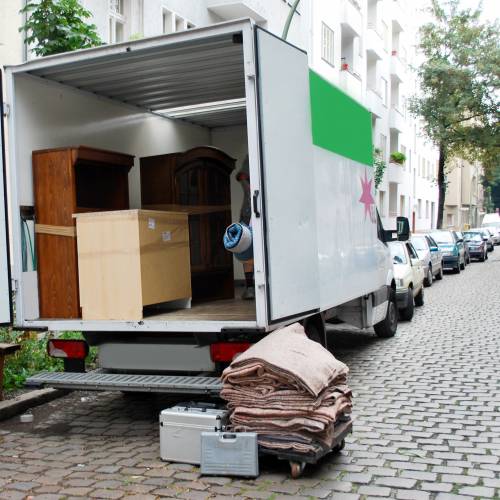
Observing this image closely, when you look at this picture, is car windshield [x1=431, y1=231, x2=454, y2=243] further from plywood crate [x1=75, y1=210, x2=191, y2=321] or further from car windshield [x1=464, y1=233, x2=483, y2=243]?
plywood crate [x1=75, y1=210, x2=191, y2=321]

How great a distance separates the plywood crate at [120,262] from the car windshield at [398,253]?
27.9 ft

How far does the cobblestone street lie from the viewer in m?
4.74

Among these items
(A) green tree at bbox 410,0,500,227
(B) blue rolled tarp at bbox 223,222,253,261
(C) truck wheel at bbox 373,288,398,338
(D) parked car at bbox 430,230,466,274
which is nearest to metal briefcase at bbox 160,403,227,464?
(B) blue rolled tarp at bbox 223,222,253,261

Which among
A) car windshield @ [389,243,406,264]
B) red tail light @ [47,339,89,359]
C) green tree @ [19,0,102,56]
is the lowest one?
red tail light @ [47,339,89,359]

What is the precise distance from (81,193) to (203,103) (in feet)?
7.19

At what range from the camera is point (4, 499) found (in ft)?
15.3

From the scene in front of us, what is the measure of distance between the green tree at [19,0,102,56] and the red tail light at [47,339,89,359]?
3.68 meters

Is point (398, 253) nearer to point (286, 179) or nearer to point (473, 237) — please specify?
point (286, 179)

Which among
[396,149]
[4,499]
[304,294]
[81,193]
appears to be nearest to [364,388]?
[304,294]

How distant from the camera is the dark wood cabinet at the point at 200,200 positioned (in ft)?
25.0

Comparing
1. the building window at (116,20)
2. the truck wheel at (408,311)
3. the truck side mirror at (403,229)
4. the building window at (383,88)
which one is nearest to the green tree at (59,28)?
the truck side mirror at (403,229)

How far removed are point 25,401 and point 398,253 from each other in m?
9.32

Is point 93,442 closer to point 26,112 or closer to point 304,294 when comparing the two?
point 304,294

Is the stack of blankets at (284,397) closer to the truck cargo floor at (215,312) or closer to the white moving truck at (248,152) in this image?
the white moving truck at (248,152)
